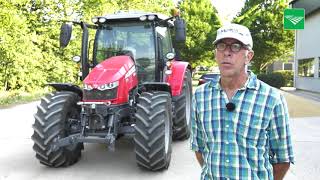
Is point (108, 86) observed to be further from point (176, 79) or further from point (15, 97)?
point (15, 97)

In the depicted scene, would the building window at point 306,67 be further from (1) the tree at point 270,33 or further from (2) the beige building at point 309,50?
(1) the tree at point 270,33

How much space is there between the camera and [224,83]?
248 centimetres

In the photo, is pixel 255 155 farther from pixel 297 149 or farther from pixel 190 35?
pixel 190 35

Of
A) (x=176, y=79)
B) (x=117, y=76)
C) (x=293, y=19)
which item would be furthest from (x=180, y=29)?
(x=293, y=19)

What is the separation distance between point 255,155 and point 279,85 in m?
29.3

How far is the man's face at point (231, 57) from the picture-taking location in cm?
241

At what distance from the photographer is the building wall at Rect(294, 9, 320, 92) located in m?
23.4

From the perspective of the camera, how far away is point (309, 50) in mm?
25094

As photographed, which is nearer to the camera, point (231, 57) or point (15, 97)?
point (231, 57)

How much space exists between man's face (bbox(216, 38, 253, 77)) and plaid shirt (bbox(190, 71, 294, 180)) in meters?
0.10

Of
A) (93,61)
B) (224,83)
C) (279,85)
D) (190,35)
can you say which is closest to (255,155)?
(224,83)

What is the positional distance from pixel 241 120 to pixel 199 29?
127ft

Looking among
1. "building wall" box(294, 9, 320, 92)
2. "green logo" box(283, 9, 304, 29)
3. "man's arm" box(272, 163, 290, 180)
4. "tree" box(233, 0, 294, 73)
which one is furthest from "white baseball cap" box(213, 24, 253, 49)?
"tree" box(233, 0, 294, 73)

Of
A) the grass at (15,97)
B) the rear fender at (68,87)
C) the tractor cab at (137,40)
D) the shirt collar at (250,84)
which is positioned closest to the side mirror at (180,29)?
the tractor cab at (137,40)
